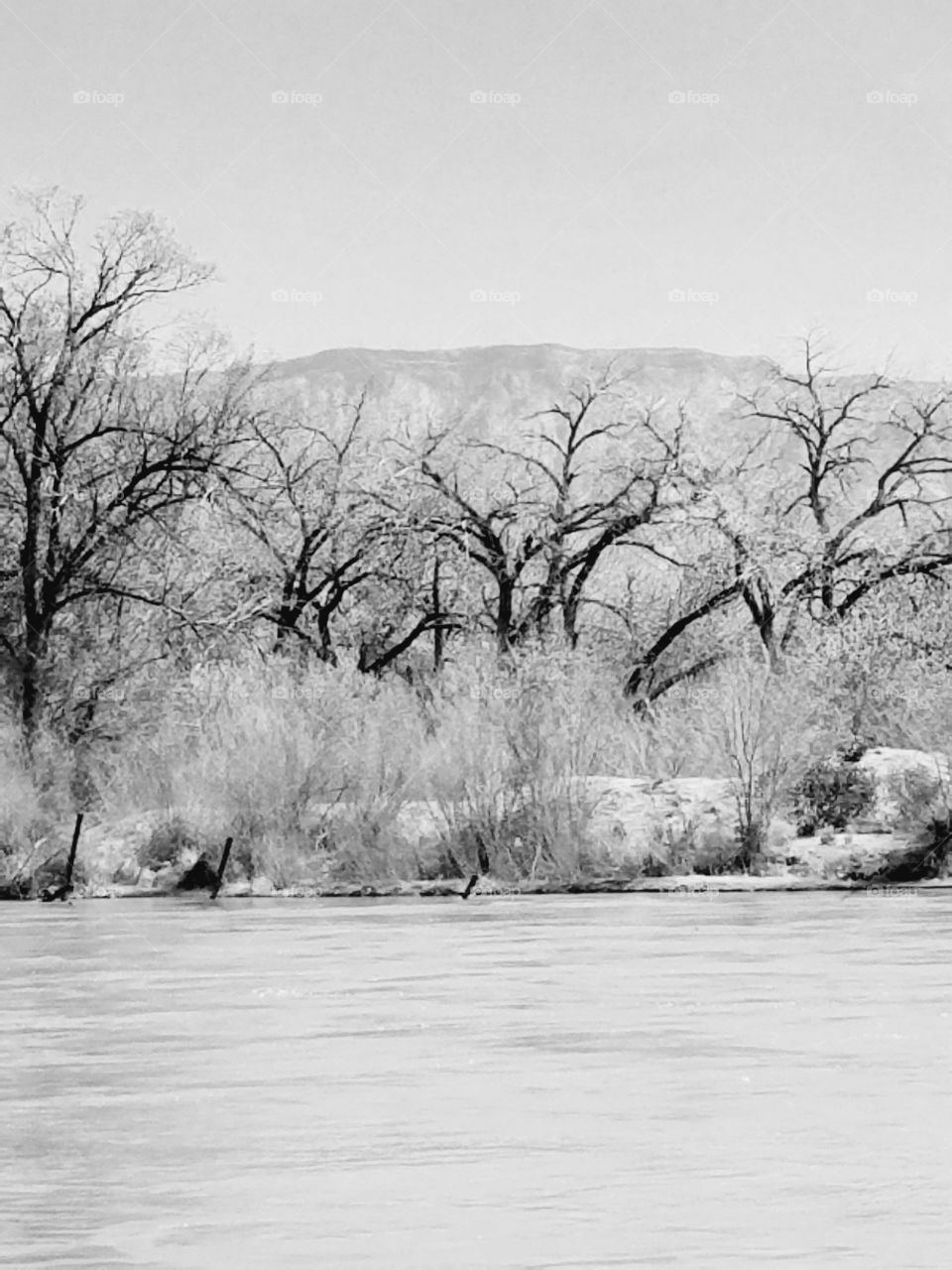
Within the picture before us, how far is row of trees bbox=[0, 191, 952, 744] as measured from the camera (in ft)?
134

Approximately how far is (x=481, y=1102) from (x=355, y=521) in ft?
113

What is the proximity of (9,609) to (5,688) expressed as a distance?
1820mm

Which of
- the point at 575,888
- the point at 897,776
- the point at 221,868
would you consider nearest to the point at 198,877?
the point at 221,868

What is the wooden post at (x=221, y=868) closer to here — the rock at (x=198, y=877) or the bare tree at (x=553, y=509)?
the rock at (x=198, y=877)

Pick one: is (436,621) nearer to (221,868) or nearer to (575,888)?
(221,868)

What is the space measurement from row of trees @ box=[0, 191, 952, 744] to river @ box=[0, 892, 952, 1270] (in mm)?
18618

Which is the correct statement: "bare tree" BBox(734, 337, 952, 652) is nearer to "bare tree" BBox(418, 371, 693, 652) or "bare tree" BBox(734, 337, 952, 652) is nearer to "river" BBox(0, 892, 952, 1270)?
"bare tree" BBox(418, 371, 693, 652)

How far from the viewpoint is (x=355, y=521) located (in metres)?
47.7

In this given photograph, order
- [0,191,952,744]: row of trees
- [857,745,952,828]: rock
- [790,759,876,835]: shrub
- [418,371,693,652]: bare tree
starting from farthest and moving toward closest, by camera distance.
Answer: [418,371,693,652]: bare tree
[0,191,952,744]: row of trees
[790,759,876,835]: shrub
[857,745,952,828]: rock

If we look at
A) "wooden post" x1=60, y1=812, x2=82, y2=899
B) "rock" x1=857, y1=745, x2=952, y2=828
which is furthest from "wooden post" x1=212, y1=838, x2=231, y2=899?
"rock" x1=857, y1=745, x2=952, y2=828

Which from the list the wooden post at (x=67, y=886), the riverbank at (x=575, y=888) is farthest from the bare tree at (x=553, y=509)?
the wooden post at (x=67, y=886)

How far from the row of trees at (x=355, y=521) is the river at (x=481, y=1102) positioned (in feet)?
61.1

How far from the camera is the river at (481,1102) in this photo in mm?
10258

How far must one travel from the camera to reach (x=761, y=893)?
98.0 ft
